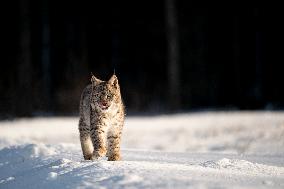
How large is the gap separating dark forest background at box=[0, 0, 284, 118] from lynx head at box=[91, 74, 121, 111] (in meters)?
16.9

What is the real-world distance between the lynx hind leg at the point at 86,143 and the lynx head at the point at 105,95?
733 millimetres

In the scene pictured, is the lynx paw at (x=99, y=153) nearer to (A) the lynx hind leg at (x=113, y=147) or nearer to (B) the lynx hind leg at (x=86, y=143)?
(A) the lynx hind leg at (x=113, y=147)

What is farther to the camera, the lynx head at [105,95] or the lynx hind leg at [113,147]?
the lynx hind leg at [113,147]

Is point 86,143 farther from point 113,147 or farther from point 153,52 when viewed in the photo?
point 153,52

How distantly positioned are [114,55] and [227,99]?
20.1ft

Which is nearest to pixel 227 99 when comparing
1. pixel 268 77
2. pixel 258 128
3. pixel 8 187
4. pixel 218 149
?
pixel 268 77

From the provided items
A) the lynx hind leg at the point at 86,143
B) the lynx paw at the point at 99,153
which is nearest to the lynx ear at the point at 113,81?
the lynx paw at the point at 99,153

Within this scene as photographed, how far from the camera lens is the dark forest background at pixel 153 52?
87.8 ft

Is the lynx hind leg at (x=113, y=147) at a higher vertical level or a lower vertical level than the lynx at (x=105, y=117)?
lower

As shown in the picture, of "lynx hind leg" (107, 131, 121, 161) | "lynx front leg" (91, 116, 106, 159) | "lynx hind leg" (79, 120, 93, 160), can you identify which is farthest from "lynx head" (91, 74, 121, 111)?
"lynx hind leg" (79, 120, 93, 160)

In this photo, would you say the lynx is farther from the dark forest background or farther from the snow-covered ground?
the dark forest background

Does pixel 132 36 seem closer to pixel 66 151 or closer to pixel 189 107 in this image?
pixel 189 107

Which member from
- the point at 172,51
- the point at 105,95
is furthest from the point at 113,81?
the point at 172,51

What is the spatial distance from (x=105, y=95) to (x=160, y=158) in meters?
1.63
